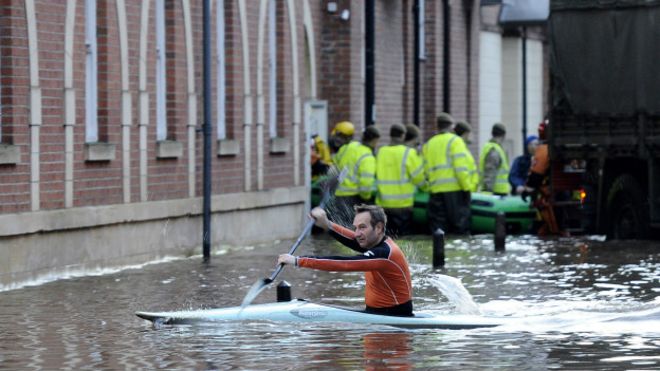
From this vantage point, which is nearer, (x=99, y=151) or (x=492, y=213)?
(x=99, y=151)

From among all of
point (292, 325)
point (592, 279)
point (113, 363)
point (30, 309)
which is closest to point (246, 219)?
point (592, 279)

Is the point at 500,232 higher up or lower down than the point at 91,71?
lower down

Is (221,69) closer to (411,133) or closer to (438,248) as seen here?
(411,133)

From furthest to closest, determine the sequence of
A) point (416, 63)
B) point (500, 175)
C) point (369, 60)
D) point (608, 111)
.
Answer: point (416, 63)
point (500, 175)
point (369, 60)
point (608, 111)

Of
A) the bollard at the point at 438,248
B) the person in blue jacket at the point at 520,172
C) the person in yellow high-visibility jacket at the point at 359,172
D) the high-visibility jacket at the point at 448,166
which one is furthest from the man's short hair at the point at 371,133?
the bollard at the point at 438,248

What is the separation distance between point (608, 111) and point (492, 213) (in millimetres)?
4601

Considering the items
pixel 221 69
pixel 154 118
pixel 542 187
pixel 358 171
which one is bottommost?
pixel 542 187

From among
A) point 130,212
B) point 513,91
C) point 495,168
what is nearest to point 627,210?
point 130,212

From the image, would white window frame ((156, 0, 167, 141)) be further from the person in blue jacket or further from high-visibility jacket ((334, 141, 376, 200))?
the person in blue jacket

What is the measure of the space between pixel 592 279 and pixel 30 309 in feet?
21.2

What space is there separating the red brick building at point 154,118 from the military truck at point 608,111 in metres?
4.34

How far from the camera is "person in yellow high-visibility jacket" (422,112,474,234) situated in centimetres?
3194

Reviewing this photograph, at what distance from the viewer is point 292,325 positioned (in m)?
16.7

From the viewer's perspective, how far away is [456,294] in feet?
57.7
